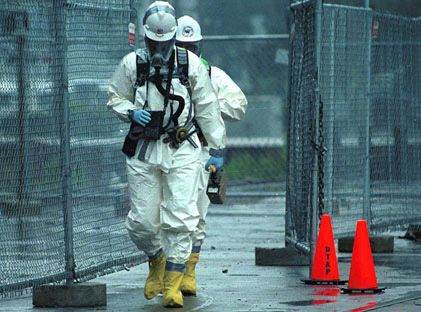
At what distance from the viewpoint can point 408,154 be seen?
15.9 metres

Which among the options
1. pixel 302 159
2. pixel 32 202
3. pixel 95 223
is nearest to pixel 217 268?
pixel 302 159

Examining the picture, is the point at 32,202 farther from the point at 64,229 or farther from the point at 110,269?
the point at 110,269

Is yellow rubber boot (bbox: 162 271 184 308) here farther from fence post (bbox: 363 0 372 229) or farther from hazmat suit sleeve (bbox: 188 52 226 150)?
fence post (bbox: 363 0 372 229)

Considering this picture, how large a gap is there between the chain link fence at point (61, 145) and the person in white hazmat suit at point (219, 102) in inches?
21.9

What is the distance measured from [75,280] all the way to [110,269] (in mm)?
841

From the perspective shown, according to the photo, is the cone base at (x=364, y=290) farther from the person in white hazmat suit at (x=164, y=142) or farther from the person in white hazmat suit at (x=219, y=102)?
the person in white hazmat suit at (x=164, y=142)

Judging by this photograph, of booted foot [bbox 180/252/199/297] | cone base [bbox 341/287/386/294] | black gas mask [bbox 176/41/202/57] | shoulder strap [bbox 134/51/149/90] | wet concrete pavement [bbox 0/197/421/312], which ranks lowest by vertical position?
wet concrete pavement [bbox 0/197/421/312]

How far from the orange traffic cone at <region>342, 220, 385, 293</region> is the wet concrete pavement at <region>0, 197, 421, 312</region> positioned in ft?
0.37

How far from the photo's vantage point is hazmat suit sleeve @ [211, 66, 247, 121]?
38.0 feet

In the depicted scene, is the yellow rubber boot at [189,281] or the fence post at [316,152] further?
the fence post at [316,152]

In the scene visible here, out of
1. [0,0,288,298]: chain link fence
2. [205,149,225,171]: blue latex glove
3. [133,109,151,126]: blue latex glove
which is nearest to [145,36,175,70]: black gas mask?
[133,109,151,126]: blue latex glove

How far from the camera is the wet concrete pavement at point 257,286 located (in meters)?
10.4

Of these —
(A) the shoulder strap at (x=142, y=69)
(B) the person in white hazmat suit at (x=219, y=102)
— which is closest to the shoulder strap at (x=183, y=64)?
(A) the shoulder strap at (x=142, y=69)

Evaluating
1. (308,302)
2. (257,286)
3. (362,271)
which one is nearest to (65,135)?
(308,302)
